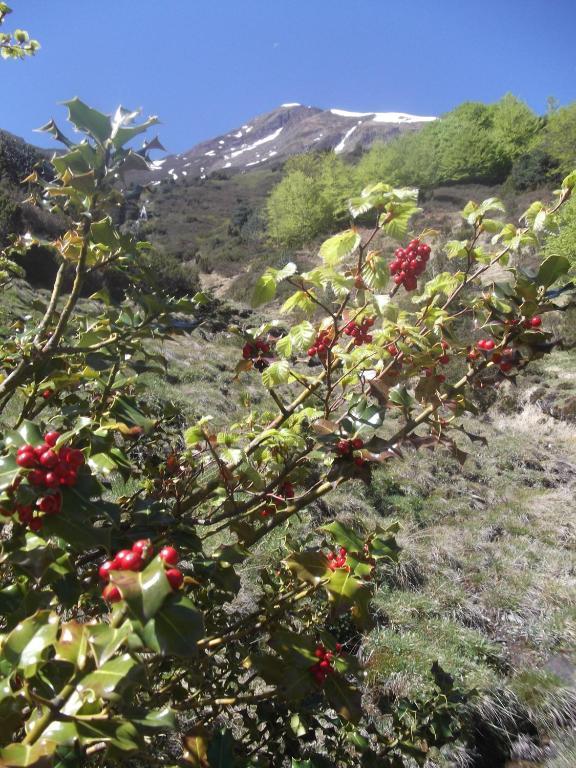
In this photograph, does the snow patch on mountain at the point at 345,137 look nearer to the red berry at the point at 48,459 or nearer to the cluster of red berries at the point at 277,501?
the cluster of red berries at the point at 277,501

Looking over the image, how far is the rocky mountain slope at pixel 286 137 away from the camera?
294ft

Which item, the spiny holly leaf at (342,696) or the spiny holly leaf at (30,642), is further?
the spiny holly leaf at (342,696)

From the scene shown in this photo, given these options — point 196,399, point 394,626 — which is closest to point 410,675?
point 394,626

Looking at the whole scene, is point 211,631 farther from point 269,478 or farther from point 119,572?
point 119,572

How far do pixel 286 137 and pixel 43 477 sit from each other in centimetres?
12088

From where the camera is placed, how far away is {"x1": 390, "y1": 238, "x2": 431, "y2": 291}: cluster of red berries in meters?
1.70

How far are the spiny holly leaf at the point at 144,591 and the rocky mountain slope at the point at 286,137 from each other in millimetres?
87082

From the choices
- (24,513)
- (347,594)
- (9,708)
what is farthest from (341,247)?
(9,708)

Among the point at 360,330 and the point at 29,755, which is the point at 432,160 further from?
the point at 29,755

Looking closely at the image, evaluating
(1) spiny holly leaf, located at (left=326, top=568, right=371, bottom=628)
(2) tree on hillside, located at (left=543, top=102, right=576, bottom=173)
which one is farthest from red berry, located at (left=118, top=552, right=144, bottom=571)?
(2) tree on hillside, located at (left=543, top=102, right=576, bottom=173)

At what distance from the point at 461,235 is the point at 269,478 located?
2190cm

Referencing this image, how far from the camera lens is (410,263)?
67.5 inches

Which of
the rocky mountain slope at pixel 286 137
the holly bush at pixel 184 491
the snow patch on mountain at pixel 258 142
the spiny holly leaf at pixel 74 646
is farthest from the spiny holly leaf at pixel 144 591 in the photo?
the snow patch on mountain at pixel 258 142

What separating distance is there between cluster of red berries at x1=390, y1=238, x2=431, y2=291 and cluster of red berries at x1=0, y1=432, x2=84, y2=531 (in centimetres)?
122
